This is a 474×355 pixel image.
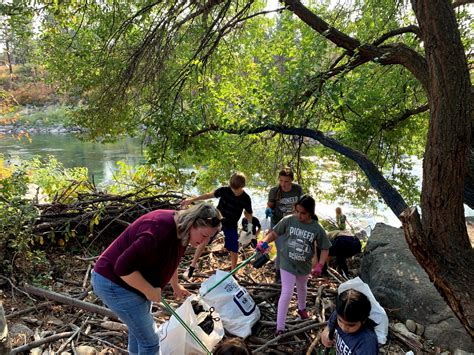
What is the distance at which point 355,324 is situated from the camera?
2.32 m

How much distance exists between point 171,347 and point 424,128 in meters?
7.62

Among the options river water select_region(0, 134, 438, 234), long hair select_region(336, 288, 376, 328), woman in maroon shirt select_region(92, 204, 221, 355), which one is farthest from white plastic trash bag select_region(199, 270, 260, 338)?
river water select_region(0, 134, 438, 234)

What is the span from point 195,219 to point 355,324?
1220mm

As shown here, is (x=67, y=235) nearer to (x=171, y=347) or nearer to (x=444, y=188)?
(x=171, y=347)

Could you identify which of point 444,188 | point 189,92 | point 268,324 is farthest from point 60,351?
point 189,92

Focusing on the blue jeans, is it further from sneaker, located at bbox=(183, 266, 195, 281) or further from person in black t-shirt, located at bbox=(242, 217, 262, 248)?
person in black t-shirt, located at bbox=(242, 217, 262, 248)

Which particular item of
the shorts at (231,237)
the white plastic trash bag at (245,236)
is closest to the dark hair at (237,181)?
the shorts at (231,237)

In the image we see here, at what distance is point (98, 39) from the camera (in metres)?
7.55

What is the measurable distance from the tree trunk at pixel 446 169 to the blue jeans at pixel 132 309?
2.19 m

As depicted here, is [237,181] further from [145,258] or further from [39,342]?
[39,342]

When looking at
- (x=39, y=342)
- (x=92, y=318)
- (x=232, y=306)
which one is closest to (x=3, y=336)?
(x=39, y=342)

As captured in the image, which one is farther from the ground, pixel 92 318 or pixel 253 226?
pixel 253 226

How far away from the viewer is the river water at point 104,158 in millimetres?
15500

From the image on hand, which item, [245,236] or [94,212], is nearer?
[245,236]
